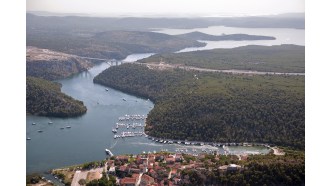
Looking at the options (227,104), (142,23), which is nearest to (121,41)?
(142,23)

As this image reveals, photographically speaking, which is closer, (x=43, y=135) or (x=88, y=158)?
(x=88, y=158)

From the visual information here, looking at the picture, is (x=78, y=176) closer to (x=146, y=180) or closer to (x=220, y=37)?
(x=146, y=180)

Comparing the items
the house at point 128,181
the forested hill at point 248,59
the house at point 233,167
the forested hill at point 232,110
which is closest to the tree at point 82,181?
the house at point 128,181

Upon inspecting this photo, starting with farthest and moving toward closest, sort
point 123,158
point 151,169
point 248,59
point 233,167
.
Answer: point 248,59 < point 123,158 < point 151,169 < point 233,167

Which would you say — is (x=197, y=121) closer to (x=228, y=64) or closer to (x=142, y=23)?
(x=228, y=64)

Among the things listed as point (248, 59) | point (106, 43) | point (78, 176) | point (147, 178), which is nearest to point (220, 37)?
point (106, 43)
